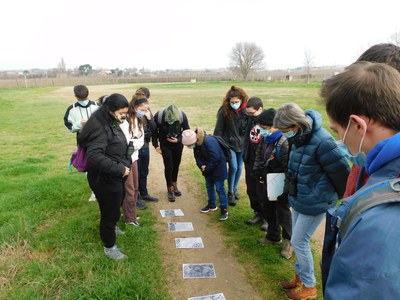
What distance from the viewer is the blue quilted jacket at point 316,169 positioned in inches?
97.5

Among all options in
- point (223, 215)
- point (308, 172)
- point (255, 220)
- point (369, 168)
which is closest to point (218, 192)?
point (223, 215)

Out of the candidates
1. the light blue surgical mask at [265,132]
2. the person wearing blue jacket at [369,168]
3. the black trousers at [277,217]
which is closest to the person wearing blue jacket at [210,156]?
the black trousers at [277,217]

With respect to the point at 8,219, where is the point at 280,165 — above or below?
above

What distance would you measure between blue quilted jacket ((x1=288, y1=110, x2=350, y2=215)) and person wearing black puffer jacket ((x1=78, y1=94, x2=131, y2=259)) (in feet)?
5.93

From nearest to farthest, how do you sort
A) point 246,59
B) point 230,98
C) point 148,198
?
point 230,98, point 148,198, point 246,59

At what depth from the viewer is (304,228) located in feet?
8.89

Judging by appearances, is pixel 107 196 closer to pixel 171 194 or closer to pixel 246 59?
pixel 171 194

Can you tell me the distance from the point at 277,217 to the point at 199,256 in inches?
42.8

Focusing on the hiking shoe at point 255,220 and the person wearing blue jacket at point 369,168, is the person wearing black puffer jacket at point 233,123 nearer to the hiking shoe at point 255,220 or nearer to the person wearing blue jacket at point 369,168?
the hiking shoe at point 255,220

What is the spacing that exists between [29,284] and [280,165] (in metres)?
3.00

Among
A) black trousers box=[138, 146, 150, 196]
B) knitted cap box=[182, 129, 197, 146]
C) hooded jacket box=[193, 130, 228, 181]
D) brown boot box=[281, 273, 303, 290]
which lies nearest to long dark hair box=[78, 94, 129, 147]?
knitted cap box=[182, 129, 197, 146]

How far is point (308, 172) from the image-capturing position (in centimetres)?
259

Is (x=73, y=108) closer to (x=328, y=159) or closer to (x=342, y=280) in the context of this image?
(x=328, y=159)

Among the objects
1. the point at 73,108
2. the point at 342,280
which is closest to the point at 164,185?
the point at 73,108
